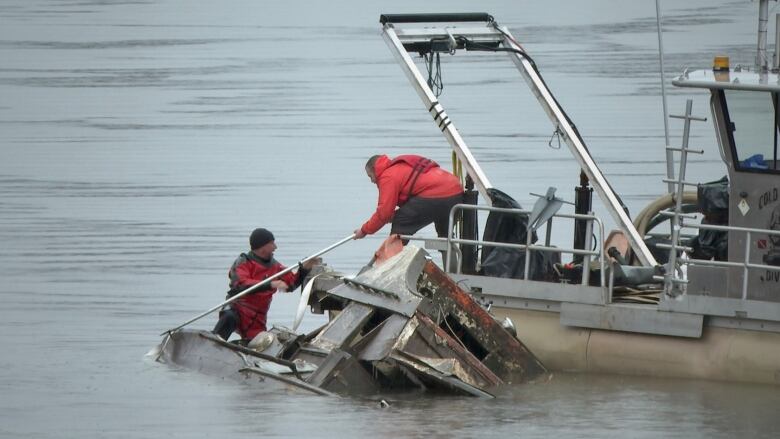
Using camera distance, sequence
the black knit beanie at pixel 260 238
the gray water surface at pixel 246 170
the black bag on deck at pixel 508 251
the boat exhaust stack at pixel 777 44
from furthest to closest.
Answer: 1. the black knit beanie at pixel 260 238
2. the black bag on deck at pixel 508 251
3. the boat exhaust stack at pixel 777 44
4. the gray water surface at pixel 246 170

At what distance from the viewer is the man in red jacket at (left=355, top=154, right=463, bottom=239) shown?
1559 cm

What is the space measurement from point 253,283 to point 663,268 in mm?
3473

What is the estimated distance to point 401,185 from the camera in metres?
15.6

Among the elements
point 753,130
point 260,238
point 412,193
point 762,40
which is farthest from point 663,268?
point 260,238

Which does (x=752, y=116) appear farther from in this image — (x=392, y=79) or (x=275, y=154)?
(x=392, y=79)

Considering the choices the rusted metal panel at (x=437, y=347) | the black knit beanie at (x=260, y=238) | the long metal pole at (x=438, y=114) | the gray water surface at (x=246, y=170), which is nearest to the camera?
the gray water surface at (x=246, y=170)

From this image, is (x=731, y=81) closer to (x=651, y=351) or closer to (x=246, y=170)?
(x=651, y=351)

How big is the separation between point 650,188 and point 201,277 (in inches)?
290

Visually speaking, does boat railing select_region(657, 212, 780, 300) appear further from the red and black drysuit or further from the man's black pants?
the red and black drysuit

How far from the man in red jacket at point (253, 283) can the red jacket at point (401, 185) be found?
78 cm

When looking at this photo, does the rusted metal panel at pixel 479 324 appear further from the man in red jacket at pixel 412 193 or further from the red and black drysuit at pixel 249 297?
the red and black drysuit at pixel 249 297

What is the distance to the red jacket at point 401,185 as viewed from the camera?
15578 millimetres

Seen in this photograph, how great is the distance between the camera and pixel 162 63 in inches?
1713

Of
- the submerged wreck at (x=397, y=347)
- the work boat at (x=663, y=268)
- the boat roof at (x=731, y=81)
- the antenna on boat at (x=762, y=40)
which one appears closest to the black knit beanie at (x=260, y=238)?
the submerged wreck at (x=397, y=347)
